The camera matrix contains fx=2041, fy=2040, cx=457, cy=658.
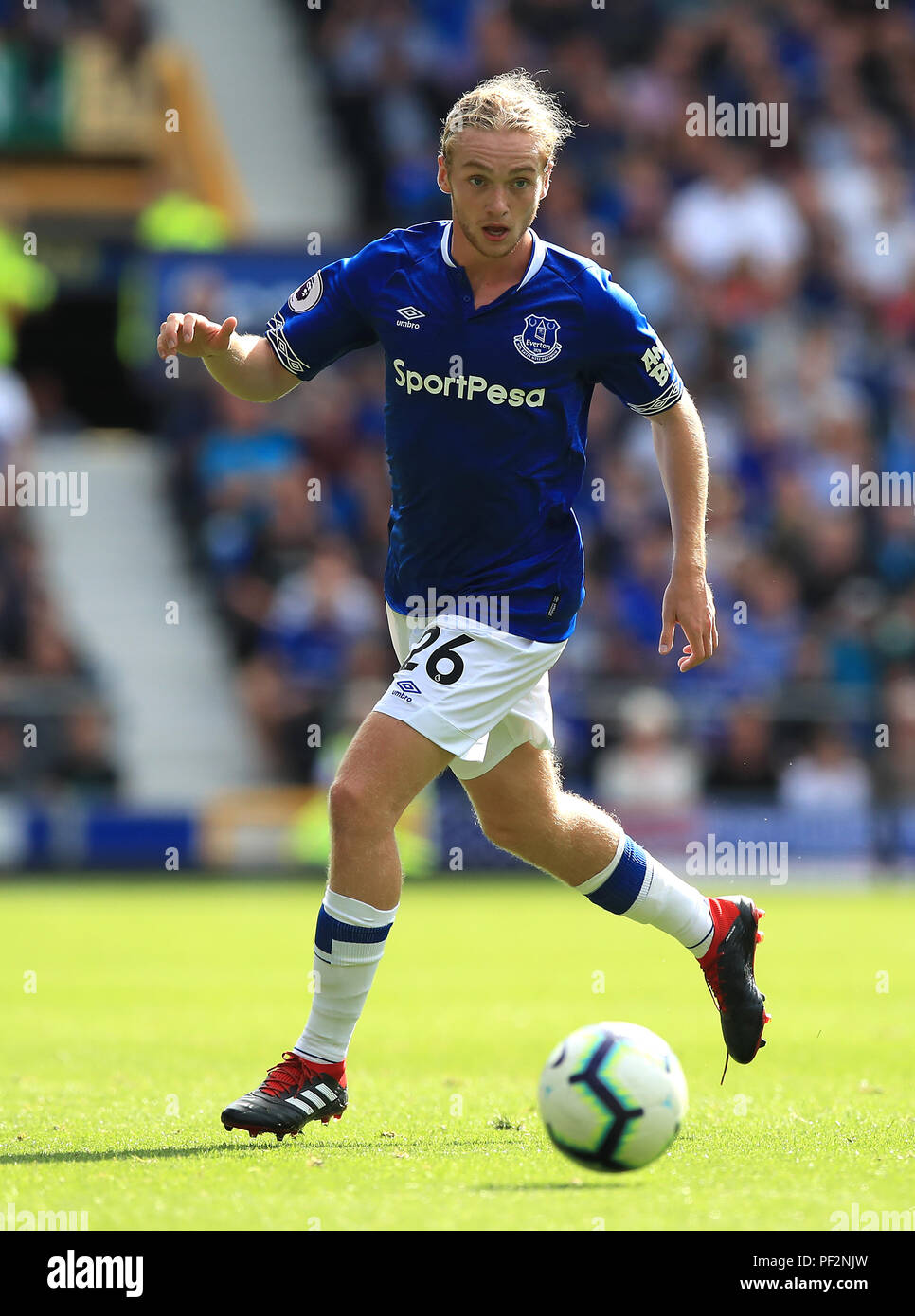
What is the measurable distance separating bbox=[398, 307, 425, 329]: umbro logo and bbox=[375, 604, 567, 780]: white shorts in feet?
2.92

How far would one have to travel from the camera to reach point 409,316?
20.2ft

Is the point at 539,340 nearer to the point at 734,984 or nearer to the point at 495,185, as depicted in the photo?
the point at 495,185

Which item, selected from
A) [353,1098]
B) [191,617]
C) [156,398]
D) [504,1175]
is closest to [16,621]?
[191,617]

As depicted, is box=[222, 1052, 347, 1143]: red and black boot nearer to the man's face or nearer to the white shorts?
the white shorts

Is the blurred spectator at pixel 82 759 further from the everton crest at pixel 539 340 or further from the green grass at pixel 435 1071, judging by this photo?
the everton crest at pixel 539 340

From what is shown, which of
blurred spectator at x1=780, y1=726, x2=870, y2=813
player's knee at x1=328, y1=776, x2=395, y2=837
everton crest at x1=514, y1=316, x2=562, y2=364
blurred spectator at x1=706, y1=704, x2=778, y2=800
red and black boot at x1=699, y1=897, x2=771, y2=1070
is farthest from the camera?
A: blurred spectator at x1=780, y1=726, x2=870, y2=813

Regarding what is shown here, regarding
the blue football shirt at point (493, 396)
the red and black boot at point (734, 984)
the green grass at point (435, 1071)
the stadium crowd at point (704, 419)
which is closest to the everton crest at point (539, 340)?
the blue football shirt at point (493, 396)

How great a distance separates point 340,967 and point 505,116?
2.53 meters

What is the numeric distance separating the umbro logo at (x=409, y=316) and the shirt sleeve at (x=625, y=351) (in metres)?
0.51

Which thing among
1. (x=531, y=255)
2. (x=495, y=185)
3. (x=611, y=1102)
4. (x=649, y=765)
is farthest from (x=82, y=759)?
(x=611, y=1102)

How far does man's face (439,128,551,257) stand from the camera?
593cm

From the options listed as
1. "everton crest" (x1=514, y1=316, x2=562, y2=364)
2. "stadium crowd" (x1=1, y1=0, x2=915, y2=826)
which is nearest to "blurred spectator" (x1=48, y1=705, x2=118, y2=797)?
"stadium crowd" (x1=1, y1=0, x2=915, y2=826)

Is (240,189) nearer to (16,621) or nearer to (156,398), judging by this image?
(156,398)

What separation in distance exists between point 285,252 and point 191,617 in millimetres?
3713
